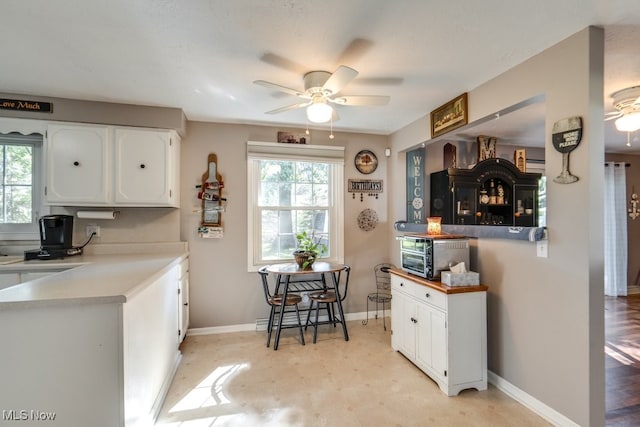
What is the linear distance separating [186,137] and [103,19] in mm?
1732

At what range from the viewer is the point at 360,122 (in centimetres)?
341

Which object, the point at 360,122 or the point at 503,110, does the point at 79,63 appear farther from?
the point at 503,110

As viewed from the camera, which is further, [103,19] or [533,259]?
[533,259]

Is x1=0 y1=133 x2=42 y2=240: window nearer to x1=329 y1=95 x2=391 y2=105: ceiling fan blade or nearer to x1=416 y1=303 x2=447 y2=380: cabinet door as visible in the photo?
x1=329 y1=95 x2=391 y2=105: ceiling fan blade

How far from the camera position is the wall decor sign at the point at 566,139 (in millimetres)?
1710

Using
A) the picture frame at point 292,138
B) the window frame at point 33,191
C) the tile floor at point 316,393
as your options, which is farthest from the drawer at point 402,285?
the window frame at point 33,191

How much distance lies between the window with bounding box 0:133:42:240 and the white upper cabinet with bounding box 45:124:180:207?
0.30 m

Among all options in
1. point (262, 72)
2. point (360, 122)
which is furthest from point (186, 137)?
point (360, 122)

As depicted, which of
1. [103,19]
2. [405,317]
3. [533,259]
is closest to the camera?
[103,19]

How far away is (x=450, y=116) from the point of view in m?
2.71

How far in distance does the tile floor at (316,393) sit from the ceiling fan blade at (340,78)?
7.27ft

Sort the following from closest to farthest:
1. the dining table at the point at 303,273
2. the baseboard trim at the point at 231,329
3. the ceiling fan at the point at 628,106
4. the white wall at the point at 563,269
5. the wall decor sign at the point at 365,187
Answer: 1. the white wall at the point at 563,269
2. the ceiling fan at the point at 628,106
3. the dining table at the point at 303,273
4. the baseboard trim at the point at 231,329
5. the wall decor sign at the point at 365,187

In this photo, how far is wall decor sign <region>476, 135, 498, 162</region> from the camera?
4.00m

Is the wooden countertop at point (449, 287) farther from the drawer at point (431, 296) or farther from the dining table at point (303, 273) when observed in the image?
the dining table at point (303, 273)
